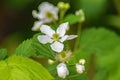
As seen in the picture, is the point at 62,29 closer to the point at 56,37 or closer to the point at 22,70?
the point at 56,37

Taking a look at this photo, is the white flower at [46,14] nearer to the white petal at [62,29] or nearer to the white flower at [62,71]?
the white petal at [62,29]

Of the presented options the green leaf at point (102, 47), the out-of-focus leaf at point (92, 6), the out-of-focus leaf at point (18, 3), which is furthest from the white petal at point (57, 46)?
the out-of-focus leaf at point (18, 3)

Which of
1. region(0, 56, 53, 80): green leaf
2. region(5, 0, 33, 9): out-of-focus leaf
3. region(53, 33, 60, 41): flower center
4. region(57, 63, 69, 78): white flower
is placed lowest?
region(0, 56, 53, 80): green leaf

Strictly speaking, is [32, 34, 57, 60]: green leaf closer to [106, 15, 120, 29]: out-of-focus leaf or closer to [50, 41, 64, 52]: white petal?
[50, 41, 64, 52]: white petal

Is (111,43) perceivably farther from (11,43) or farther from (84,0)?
(11,43)

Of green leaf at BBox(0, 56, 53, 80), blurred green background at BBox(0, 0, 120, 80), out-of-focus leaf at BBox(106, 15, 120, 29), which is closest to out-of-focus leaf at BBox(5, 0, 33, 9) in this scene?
blurred green background at BBox(0, 0, 120, 80)

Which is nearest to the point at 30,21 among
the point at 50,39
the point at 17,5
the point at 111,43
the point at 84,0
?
the point at 17,5
